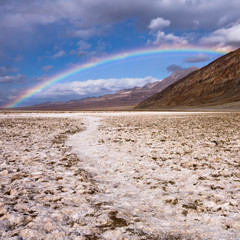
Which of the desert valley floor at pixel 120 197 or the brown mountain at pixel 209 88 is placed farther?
the brown mountain at pixel 209 88

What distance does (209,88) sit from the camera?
13462 cm

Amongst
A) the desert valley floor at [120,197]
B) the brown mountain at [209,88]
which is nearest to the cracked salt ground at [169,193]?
the desert valley floor at [120,197]

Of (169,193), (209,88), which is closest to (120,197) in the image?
(169,193)

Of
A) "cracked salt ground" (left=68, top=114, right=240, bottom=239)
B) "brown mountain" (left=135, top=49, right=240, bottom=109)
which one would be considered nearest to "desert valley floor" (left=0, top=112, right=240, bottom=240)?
"cracked salt ground" (left=68, top=114, right=240, bottom=239)

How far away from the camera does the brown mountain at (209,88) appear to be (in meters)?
118

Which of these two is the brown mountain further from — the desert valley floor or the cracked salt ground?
the desert valley floor

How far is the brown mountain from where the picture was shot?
118250 mm

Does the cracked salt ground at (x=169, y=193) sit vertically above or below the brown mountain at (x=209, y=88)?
below

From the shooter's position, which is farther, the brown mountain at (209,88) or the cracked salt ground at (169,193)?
the brown mountain at (209,88)

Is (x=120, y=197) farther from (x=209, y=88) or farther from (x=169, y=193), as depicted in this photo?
(x=209, y=88)

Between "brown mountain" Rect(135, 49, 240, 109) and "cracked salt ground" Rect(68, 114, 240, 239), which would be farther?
"brown mountain" Rect(135, 49, 240, 109)

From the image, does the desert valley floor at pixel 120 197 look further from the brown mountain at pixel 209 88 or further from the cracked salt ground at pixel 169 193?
the brown mountain at pixel 209 88

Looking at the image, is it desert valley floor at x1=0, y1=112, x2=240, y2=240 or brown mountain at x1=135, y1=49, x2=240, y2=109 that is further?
brown mountain at x1=135, y1=49, x2=240, y2=109

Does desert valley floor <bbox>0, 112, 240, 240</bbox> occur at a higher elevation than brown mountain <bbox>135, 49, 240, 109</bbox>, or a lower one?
lower
